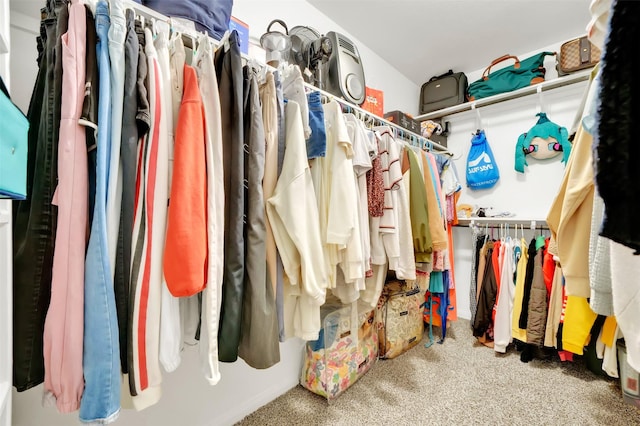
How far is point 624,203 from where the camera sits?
299mm

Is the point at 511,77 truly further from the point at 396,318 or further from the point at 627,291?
the point at 627,291

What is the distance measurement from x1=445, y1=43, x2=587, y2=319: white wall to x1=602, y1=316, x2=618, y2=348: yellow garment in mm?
941

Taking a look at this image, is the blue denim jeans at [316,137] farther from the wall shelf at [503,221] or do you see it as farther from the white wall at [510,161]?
the white wall at [510,161]

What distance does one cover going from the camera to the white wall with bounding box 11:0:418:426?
0.87m

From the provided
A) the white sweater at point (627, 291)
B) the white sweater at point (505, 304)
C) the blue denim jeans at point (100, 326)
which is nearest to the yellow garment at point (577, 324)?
the white sweater at point (505, 304)

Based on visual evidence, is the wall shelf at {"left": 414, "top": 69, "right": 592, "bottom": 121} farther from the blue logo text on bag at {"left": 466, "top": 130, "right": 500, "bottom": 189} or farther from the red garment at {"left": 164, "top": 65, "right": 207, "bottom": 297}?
the red garment at {"left": 164, "top": 65, "right": 207, "bottom": 297}

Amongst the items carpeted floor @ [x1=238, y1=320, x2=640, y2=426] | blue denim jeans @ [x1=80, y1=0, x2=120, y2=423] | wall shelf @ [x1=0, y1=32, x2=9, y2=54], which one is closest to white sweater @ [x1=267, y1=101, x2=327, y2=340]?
blue denim jeans @ [x1=80, y1=0, x2=120, y2=423]

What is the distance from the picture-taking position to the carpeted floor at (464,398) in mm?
1364

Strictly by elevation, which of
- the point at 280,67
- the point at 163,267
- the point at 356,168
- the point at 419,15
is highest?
the point at 419,15

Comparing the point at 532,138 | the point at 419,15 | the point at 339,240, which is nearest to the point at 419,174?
the point at 339,240

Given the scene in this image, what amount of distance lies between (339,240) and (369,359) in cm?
120

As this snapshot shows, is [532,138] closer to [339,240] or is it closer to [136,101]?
[339,240]

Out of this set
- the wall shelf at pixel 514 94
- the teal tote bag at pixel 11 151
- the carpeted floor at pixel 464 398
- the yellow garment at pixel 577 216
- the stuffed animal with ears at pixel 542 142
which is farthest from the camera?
the stuffed animal with ears at pixel 542 142

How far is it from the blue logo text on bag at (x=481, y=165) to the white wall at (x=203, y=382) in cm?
164
